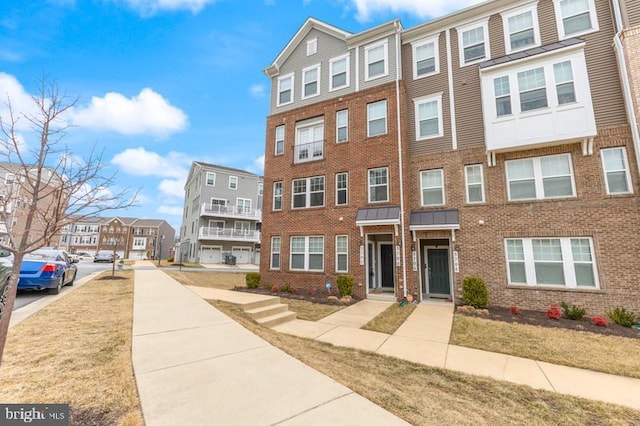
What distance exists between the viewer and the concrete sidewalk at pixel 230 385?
108 inches

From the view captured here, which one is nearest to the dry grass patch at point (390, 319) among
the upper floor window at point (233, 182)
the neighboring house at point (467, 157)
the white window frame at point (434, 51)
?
the neighboring house at point (467, 157)

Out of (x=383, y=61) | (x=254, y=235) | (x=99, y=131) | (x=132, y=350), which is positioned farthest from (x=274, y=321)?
(x=254, y=235)

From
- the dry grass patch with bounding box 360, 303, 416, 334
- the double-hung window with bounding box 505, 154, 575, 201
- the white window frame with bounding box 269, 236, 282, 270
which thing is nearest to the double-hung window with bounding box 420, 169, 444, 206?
the double-hung window with bounding box 505, 154, 575, 201

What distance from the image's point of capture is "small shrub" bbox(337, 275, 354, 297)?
11625mm

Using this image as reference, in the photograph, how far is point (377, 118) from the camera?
42.9 ft

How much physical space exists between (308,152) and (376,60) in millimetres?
5478

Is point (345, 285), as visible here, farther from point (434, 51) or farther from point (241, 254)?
point (241, 254)

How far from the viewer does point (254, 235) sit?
35.2 meters

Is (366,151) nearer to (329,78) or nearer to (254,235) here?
(329,78)

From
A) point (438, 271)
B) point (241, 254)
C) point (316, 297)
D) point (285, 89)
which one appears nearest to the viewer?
point (316, 297)

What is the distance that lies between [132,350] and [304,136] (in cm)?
1272

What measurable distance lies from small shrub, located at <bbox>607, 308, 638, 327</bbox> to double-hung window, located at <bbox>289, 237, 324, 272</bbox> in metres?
9.84

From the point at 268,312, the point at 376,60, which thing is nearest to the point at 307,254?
the point at 268,312

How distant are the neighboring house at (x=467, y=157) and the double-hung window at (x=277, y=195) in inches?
3.0
